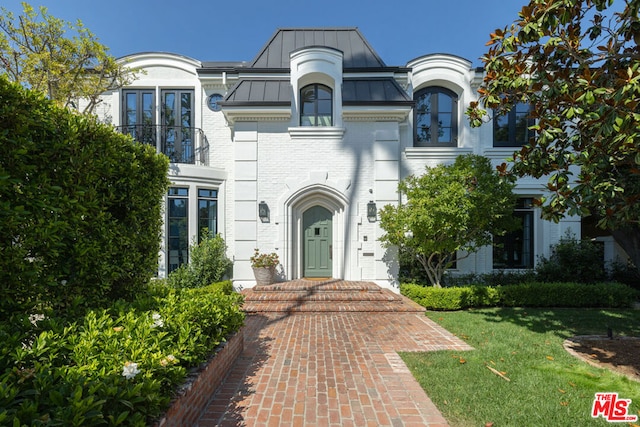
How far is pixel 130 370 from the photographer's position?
2.34 m

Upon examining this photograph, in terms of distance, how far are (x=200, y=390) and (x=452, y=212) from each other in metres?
6.74

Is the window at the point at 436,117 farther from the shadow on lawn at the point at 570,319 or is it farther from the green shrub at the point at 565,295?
the shadow on lawn at the point at 570,319

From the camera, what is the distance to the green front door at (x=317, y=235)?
10.0 metres

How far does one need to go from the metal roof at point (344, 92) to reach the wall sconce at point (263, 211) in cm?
335

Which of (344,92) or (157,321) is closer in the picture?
(157,321)

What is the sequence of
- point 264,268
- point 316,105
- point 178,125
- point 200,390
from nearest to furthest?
point 200,390
point 264,268
point 316,105
point 178,125

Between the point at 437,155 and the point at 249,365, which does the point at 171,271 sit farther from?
the point at 437,155

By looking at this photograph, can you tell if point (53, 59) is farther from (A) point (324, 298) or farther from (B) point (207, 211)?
(A) point (324, 298)

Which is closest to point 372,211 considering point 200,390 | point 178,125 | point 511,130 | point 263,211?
point 263,211

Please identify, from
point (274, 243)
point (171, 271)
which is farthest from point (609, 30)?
point (171, 271)

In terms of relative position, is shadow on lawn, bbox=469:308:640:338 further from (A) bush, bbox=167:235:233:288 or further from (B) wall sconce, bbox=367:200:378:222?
(A) bush, bbox=167:235:233:288

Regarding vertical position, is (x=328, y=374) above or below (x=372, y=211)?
below

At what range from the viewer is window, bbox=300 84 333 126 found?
396 inches

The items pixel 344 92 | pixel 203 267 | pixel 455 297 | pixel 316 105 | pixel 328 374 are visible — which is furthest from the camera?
pixel 316 105
